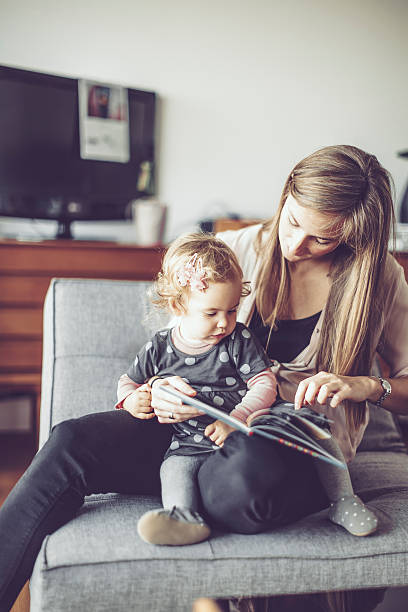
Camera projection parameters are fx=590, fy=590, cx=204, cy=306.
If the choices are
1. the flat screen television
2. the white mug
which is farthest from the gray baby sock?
the flat screen television

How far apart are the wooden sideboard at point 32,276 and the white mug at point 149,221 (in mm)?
178

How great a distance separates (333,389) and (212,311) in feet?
0.92

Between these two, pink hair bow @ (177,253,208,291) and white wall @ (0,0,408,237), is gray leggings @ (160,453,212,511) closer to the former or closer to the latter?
pink hair bow @ (177,253,208,291)

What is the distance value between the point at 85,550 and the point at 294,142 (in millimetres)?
2275

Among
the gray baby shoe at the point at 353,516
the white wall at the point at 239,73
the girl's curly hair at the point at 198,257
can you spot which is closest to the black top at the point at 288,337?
the girl's curly hair at the point at 198,257

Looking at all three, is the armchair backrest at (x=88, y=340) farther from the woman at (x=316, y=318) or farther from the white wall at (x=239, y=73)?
the white wall at (x=239, y=73)

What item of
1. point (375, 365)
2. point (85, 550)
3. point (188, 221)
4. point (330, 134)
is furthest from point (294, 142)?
point (85, 550)

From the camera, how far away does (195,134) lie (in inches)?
106

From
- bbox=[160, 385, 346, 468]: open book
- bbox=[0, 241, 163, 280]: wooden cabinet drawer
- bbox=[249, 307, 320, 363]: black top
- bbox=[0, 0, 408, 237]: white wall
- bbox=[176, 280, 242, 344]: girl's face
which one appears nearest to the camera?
bbox=[160, 385, 346, 468]: open book

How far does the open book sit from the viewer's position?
94cm

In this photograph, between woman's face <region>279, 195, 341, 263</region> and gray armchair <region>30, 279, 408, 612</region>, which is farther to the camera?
woman's face <region>279, 195, 341, 263</region>

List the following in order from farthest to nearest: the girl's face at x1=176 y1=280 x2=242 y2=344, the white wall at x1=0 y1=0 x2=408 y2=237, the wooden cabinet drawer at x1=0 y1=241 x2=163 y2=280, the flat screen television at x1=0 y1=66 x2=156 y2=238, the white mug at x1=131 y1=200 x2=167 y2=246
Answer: the white wall at x1=0 y1=0 x2=408 y2=237 < the white mug at x1=131 y1=200 x2=167 y2=246 < the flat screen television at x1=0 y1=66 x2=156 y2=238 < the wooden cabinet drawer at x1=0 y1=241 x2=163 y2=280 < the girl's face at x1=176 y1=280 x2=242 y2=344

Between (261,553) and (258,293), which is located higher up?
(258,293)

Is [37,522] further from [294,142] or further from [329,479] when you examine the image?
[294,142]
